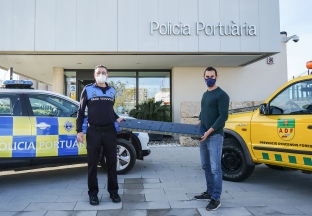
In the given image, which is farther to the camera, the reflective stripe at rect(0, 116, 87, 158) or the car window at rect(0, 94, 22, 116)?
the car window at rect(0, 94, 22, 116)

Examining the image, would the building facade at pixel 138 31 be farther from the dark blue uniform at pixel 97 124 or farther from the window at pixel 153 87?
the dark blue uniform at pixel 97 124

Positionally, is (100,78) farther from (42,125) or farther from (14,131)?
(14,131)

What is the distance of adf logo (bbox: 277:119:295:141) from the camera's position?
13.8ft

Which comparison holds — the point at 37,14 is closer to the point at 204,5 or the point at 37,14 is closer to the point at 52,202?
the point at 204,5

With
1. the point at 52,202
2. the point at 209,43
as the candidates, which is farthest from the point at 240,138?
the point at 209,43

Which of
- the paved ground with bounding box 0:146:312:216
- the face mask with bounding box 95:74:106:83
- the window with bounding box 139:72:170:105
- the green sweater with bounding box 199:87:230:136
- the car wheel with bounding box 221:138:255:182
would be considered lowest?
the paved ground with bounding box 0:146:312:216

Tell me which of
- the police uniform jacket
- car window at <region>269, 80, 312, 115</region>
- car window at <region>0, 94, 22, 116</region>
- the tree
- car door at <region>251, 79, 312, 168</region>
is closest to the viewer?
the police uniform jacket

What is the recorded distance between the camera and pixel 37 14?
915 centimetres

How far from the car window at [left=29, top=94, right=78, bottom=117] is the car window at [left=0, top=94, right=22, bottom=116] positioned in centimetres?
22

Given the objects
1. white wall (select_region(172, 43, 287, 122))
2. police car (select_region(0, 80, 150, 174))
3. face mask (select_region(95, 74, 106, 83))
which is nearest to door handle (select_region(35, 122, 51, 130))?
police car (select_region(0, 80, 150, 174))

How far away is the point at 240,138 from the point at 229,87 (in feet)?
24.0

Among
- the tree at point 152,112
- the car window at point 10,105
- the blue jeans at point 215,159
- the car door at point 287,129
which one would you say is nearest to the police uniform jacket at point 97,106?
the blue jeans at point 215,159

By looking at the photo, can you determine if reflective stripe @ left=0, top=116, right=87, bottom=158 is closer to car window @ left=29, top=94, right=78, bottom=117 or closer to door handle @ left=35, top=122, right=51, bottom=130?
door handle @ left=35, top=122, right=51, bottom=130

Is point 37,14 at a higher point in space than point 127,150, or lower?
higher
